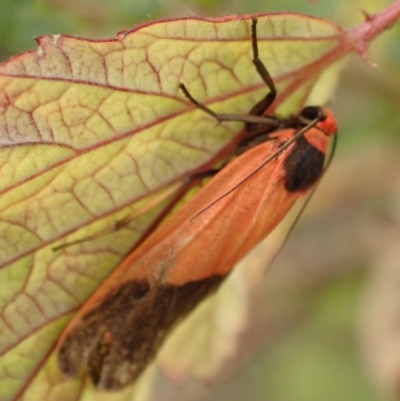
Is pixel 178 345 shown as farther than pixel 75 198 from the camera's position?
Yes

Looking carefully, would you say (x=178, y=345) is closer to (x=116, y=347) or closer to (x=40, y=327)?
(x=116, y=347)

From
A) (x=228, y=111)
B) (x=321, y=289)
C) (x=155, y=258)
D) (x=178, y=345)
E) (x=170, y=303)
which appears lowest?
(x=321, y=289)

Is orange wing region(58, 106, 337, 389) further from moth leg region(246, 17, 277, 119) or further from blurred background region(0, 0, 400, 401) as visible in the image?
blurred background region(0, 0, 400, 401)

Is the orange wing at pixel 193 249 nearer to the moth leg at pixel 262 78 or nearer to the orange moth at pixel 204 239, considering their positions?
the orange moth at pixel 204 239

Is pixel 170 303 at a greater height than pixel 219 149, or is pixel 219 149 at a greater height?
pixel 219 149

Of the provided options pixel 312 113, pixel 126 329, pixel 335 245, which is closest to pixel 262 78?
pixel 312 113

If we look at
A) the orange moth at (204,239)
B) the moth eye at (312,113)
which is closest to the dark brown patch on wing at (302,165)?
the orange moth at (204,239)

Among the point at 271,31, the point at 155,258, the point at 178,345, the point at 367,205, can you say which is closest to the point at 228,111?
the point at 271,31

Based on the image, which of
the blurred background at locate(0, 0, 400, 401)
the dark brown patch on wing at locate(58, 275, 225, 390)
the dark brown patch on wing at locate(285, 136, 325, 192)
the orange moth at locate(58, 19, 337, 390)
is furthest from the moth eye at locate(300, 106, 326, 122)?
the dark brown patch on wing at locate(58, 275, 225, 390)

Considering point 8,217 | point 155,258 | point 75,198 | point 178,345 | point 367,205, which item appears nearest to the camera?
point 8,217
